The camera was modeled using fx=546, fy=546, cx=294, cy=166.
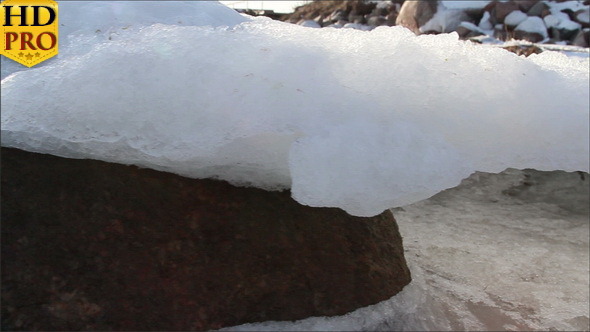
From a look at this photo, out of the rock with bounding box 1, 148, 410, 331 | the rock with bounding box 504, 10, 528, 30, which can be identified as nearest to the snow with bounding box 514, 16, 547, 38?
the rock with bounding box 504, 10, 528, 30

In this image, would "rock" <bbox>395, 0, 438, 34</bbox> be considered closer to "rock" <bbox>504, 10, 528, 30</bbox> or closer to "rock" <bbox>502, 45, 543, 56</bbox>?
"rock" <bbox>504, 10, 528, 30</bbox>

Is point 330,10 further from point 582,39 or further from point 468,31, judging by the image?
point 582,39

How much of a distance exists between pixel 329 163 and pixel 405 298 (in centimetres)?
53

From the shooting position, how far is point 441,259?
1678mm

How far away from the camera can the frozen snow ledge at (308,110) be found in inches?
Answer: 39.6

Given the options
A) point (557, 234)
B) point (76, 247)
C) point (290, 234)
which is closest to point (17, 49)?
point (76, 247)

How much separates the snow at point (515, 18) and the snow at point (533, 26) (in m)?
0.11

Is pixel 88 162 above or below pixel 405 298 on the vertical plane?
above

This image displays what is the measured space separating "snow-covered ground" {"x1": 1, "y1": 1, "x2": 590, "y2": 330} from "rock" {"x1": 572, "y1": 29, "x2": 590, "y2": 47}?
515 centimetres

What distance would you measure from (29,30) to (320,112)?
0.80 metres

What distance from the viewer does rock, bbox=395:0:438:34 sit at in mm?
6977

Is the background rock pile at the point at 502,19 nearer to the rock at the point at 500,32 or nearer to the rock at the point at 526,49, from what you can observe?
the rock at the point at 500,32

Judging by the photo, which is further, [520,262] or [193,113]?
[520,262]

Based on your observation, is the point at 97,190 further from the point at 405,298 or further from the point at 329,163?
the point at 405,298
